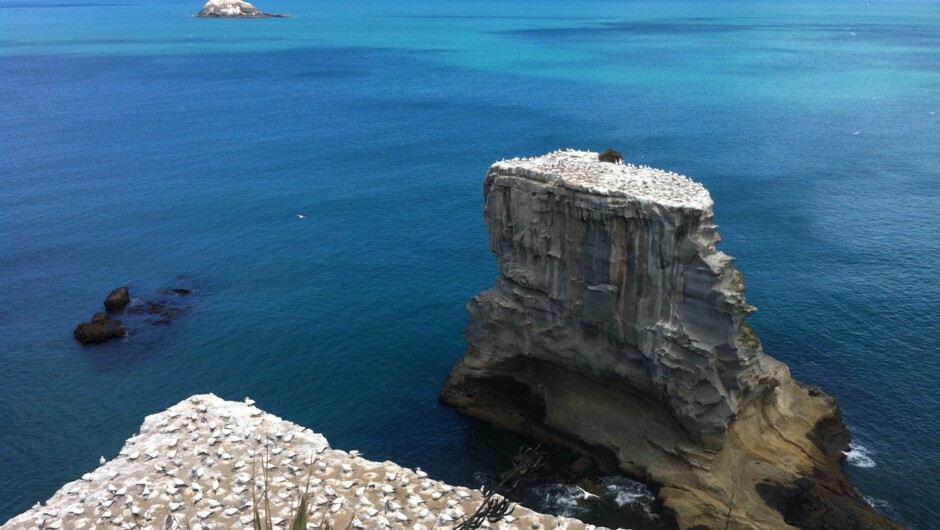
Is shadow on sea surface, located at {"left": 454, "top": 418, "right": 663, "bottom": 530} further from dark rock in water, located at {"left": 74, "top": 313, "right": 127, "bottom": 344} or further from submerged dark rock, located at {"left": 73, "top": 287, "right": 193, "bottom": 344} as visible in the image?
dark rock in water, located at {"left": 74, "top": 313, "right": 127, "bottom": 344}

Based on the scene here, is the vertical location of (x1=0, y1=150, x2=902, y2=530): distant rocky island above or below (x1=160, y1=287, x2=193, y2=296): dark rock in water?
above

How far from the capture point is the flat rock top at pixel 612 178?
36062 millimetres

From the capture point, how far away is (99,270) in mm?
63750

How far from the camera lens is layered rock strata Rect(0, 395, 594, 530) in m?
27.6

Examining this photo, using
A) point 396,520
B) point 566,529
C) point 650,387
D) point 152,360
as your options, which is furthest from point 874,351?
point 152,360

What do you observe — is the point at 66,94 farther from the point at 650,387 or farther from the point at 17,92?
the point at 650,387

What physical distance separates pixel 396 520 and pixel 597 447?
16.8 metres

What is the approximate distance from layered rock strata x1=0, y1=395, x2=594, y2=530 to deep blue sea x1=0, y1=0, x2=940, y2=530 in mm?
10799

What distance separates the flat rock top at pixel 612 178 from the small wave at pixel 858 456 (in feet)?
54.7

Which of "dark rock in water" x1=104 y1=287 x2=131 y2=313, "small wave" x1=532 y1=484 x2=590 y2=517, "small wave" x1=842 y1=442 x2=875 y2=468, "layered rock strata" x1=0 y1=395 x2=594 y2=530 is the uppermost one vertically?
"layered rock strata" x1=0 y1=395 x2=594 y2=530

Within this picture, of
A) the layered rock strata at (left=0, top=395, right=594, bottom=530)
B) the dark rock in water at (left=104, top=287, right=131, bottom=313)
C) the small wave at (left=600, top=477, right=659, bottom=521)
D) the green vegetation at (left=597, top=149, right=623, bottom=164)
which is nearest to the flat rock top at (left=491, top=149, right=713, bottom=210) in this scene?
the green vegetation at (left=597, top=149, right=623, bottom=164)

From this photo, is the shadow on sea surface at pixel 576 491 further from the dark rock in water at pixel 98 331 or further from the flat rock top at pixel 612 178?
the dark rock in water at pixel 98 331

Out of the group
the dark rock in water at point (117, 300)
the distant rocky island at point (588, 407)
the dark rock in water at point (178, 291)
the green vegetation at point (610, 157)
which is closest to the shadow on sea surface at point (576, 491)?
the distant rocky island at point (588, 407)

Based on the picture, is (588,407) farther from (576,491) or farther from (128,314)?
(128,314)
